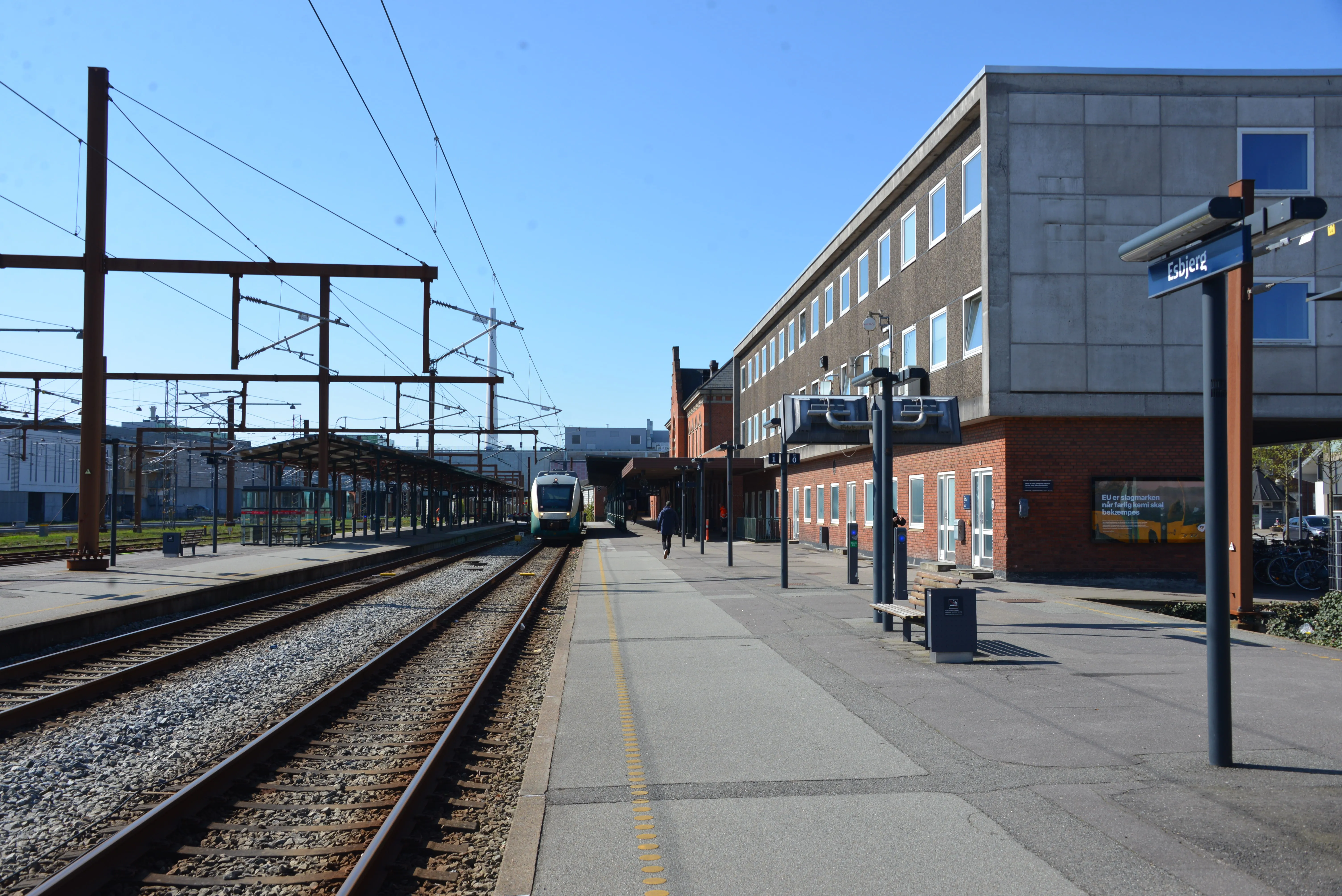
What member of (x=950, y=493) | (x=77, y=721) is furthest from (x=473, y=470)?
(x=77, y=721)

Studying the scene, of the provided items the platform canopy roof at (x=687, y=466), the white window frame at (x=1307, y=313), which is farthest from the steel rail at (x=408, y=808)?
the platform canopy roof at (x=687, y=466)

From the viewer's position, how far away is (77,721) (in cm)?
816

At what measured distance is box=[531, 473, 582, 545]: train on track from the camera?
42.2 m

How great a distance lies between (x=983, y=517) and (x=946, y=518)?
7.37 ft

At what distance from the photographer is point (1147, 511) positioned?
20266 mm

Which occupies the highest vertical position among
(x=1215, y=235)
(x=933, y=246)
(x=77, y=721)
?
(x=933, y=246)

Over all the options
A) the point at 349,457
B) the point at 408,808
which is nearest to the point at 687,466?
the point at 349,457

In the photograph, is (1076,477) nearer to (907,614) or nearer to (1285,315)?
(1285,315)

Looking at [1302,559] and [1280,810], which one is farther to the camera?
[1302,559]

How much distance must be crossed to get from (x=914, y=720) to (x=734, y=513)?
46821 mm

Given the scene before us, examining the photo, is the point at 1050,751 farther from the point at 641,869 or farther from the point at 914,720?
the point at 641,869

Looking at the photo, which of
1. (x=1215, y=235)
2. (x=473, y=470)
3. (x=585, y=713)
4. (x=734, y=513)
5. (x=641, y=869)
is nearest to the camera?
(x=641, y=869)

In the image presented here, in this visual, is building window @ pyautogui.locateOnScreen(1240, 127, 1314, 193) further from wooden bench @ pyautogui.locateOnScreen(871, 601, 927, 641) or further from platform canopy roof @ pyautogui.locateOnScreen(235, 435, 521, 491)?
platform canopy roof @ pyautogui.locateOnScreen(235, 435, 521, 491)

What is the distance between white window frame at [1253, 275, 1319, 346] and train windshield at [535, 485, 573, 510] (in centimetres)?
2804
